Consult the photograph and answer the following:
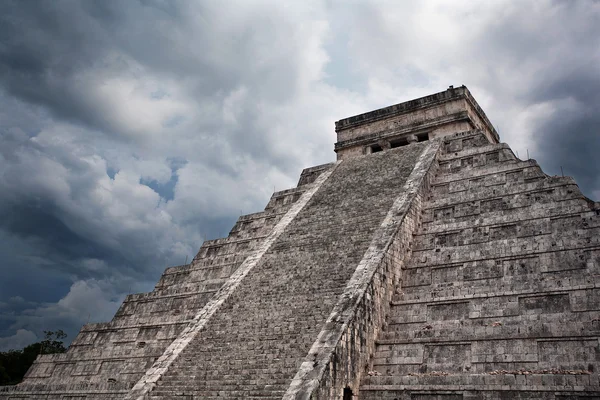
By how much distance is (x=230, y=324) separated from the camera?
10906 millimetres

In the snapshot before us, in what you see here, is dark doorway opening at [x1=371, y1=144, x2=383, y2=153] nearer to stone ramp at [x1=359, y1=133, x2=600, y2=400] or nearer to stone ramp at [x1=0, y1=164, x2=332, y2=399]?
stone ramp at [x1=0, y1=164, x2=332, y2=399]

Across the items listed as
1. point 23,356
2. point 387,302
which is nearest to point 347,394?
point 387,302

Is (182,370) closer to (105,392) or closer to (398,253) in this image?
(105,392)

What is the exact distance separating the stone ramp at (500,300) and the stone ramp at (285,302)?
1.39 m

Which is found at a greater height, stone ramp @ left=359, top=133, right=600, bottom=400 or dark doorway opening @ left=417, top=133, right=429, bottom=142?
dark doorway opening @ left=417, top=133, right=429, bottom=142

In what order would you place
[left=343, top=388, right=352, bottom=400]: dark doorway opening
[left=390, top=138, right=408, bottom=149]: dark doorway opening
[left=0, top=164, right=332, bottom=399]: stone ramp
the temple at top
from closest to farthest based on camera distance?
1. [left=343, top=388, right=352, bottom=400]: dark doorway opening
2. [left=0, top=164, right=332, bottom=399]: stone ramp
3. the temple at top
4. [left=390, top=138, right=408, bottom=149]: dark doorway opening

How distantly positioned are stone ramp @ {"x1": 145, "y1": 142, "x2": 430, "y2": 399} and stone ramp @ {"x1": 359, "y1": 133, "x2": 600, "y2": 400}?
139 centimetres

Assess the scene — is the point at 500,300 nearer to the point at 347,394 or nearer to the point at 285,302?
the point at 347,394

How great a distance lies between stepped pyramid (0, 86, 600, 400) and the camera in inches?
319

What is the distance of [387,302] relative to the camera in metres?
10.1

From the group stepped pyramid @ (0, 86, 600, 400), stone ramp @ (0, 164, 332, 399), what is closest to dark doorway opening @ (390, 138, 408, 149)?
stepped pyramid @ (0, 86, 600, 400)

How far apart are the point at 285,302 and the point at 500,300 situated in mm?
4362

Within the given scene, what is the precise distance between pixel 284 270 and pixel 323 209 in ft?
9.63

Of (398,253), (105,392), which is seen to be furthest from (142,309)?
(398,253)
